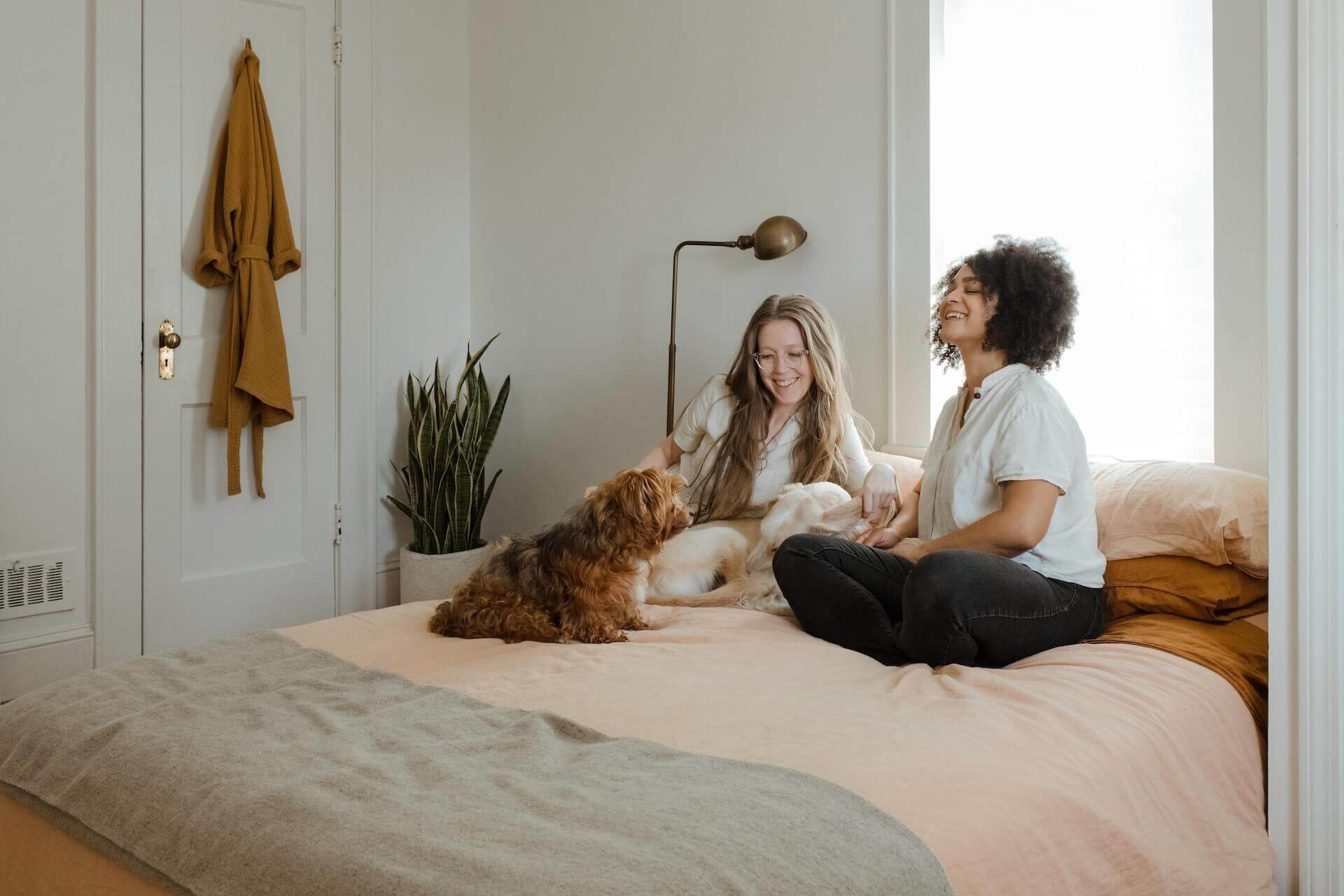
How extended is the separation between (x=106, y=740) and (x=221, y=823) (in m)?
0.38

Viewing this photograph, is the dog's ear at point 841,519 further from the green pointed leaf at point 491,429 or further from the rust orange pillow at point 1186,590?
the green pointed leaf at point 491,429

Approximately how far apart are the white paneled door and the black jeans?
2545 millimetres

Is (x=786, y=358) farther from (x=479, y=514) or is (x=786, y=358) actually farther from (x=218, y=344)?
(x=218, y=344)

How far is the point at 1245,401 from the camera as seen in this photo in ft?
7.63

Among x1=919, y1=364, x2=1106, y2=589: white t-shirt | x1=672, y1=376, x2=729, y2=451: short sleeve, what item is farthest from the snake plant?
x1=919, y1=364, x2=1106, y2=589: white t-shirt

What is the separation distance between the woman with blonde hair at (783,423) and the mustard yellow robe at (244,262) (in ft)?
6.06

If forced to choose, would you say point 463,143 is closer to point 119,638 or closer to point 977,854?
point 119,638

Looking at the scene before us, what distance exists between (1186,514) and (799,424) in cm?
100

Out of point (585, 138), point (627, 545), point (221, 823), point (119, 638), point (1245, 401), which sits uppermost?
point (585, 138)

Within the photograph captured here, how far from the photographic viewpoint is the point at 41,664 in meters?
3.40

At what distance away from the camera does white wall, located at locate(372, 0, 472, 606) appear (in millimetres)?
4297

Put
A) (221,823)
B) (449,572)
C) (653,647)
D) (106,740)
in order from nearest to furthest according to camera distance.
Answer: (221,823)
(106,740)
(653,647)
(449,572)

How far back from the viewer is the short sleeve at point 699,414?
294 centimetres

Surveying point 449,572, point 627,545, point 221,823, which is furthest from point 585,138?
point 221,823
